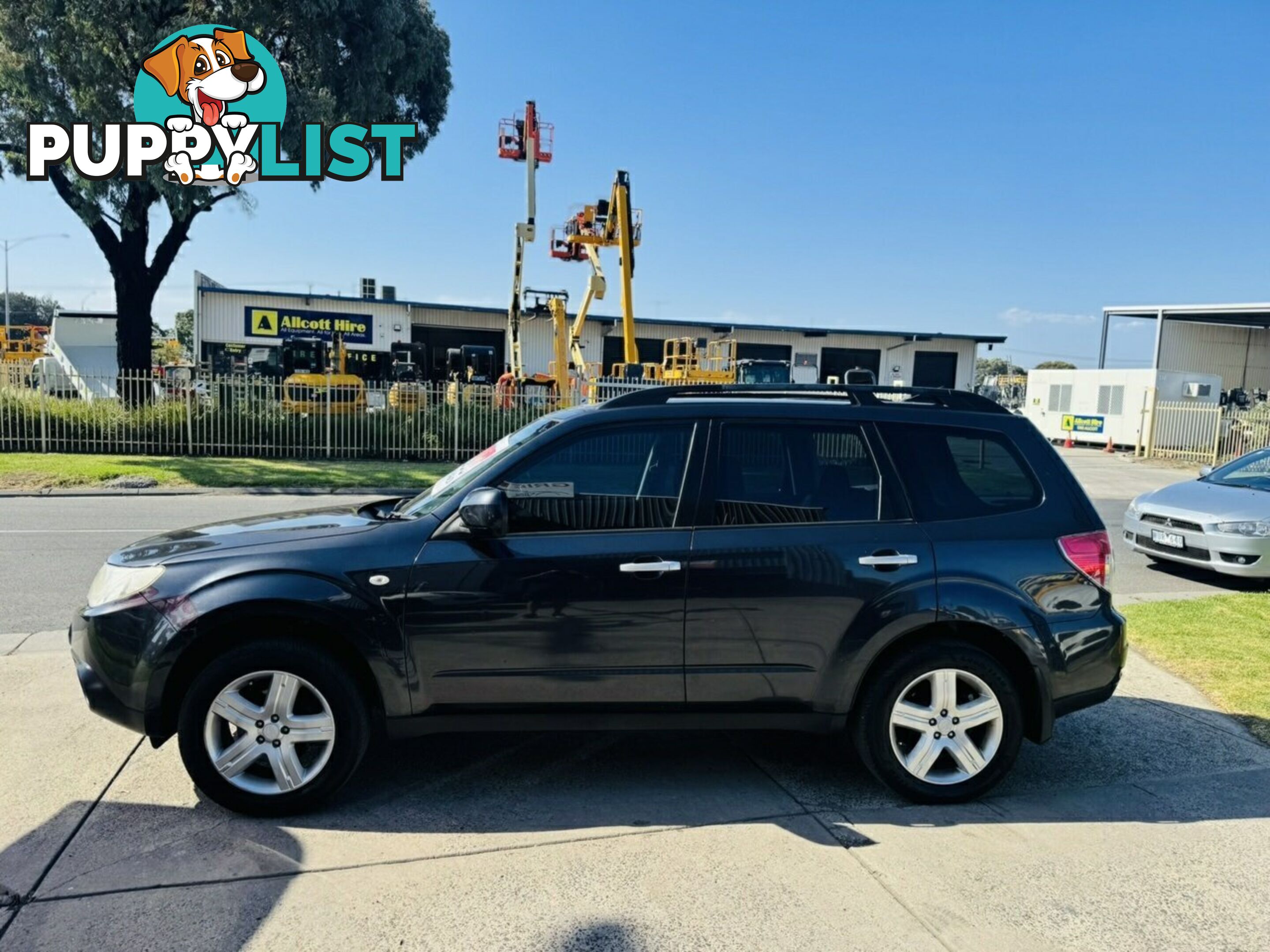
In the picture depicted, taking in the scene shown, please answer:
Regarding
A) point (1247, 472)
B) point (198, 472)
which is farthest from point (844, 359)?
point (1247, 472)

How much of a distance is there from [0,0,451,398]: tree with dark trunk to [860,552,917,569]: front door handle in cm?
1824

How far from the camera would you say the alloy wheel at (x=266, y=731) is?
348 cm

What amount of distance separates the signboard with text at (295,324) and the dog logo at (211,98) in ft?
80.4

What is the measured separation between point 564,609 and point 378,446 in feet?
56.8

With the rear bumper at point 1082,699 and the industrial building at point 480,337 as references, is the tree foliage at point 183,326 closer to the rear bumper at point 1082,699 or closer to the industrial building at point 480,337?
the industrial building at point 480,337

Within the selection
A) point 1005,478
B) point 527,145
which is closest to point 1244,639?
point 1005,478

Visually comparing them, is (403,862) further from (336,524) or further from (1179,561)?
(1179,561)

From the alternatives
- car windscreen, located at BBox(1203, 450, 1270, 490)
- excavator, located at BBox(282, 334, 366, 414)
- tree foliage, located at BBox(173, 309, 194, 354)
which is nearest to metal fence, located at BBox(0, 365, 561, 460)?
excavator, located at BBox(282, 334, 366, 414)

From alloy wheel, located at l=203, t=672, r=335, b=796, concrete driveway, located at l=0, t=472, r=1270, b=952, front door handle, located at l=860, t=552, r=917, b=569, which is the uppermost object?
front door handle, located at l=860, t=552, r=917, b=569

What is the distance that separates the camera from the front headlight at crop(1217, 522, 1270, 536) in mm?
8367

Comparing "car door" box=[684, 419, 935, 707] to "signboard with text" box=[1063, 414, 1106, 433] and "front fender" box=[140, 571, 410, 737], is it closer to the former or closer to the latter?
"front fender" box=[140, 571, 410, 737]

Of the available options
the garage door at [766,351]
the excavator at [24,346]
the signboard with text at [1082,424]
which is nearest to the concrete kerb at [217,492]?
the signboard with text at [1082,424]

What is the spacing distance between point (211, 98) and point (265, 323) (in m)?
26.4

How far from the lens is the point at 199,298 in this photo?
41438mm
